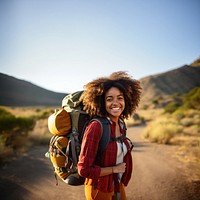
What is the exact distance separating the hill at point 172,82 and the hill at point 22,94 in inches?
1904

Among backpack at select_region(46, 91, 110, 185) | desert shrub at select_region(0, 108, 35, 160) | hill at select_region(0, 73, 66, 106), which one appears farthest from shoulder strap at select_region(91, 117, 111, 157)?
hill at select_region(0, 73, 66, 106)

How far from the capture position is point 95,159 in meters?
1.74

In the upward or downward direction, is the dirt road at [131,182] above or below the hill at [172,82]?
below

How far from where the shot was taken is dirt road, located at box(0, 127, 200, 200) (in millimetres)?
3945

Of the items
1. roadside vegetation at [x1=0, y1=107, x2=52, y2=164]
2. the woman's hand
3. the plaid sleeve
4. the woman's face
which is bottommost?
roadside vegetation at [x1=0, y1=107, x2=52, y2=164]

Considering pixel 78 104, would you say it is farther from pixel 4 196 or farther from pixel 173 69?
pixel 173 69

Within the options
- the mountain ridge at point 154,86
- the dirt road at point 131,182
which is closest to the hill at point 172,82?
the mountain ridge at point 154,86

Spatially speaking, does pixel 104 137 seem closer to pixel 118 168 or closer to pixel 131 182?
pixel 118 168

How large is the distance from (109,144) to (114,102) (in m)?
0.43

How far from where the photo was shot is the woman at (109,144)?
1.58m

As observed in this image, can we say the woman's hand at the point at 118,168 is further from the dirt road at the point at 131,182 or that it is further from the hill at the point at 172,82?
the hill at the point at 172,82

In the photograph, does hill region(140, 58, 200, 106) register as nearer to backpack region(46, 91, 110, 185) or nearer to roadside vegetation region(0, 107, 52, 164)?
roadside vegetation region(0, 107, 52, 164)

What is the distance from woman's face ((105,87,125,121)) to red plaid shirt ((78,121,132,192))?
113 millimetres

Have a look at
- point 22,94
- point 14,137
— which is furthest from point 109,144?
point 22,94
